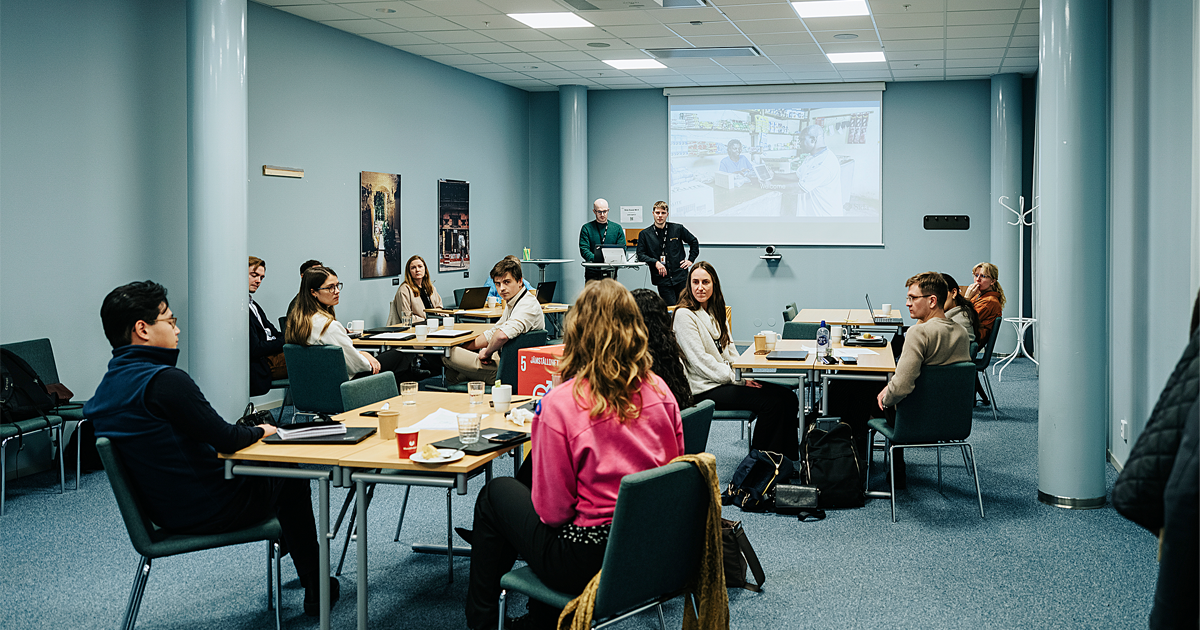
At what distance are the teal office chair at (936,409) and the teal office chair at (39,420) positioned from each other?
457 cm

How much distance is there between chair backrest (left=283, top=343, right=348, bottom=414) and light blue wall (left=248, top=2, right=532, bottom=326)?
2.32m

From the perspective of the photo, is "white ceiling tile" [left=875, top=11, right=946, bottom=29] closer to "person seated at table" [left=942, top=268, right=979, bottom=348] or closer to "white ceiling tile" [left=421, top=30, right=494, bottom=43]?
"person seated at table" [left=942, top=268, right=979, bottom=348]

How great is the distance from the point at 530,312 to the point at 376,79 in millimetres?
4053

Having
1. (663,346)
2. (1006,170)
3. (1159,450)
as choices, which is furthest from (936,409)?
(1006,170)

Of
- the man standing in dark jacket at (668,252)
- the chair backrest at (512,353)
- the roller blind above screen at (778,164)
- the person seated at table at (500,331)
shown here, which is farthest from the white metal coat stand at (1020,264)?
the chair backrest at (512,353)

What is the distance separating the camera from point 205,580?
3.91 m

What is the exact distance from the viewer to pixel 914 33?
866 cm

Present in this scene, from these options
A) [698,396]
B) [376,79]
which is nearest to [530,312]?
[698,396]

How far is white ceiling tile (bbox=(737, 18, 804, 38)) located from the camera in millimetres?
8133

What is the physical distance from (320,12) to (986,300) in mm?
6192

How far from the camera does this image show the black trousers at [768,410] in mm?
5199

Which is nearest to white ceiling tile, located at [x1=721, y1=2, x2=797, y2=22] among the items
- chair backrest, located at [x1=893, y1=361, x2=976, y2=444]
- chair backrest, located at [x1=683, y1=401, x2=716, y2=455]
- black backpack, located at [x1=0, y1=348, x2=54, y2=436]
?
chair backrest, located at [x1=893, y1=361, x2=976, y2=444]

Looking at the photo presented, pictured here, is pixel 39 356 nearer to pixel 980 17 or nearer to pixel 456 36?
pixel 456 36

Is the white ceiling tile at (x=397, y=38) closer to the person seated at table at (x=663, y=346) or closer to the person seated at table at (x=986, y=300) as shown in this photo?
the person seated at table at (x=986, y=300)
